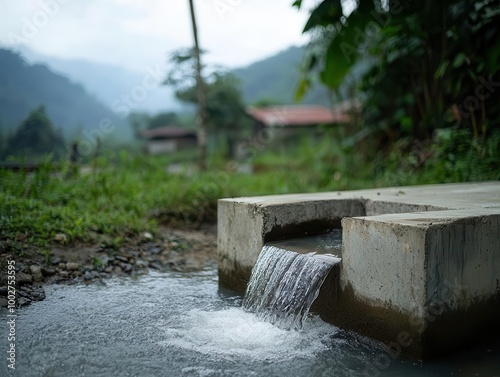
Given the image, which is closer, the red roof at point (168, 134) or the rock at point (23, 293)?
the rock at point (23, 293)

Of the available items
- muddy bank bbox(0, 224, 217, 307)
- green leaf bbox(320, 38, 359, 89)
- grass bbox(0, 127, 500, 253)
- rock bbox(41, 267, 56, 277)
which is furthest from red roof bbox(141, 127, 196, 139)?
rock bbox(41, 267, 56, 277)

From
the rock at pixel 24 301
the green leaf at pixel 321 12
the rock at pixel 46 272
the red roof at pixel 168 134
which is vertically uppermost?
the red roof at pixel 168 134

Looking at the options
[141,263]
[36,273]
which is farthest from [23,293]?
[141,263]

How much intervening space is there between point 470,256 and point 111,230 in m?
4.03

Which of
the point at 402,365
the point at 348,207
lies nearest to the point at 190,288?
the point at 348,207

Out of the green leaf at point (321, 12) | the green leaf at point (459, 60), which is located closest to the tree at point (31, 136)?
the green leaf at point (321, 12)

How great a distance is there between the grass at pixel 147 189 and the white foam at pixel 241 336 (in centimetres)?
215

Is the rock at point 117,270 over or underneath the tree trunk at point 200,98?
underneath

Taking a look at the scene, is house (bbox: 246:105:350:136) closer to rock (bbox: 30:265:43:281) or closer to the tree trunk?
the tree trunk

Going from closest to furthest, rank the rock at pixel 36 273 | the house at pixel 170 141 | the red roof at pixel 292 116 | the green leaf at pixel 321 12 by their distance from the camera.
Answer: the rock at pixel 36 273, the green leaf at pixel 321 12, the red roof at pixel 292 116, the house at pixel 170 141

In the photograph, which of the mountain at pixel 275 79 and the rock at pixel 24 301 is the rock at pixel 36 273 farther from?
the mountain at pixel 275 79

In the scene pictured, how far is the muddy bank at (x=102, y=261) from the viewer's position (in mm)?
4219

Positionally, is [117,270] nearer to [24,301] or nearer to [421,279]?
[24,301]

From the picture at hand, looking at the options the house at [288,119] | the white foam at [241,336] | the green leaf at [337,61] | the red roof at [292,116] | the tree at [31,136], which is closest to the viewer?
the white foam at [241,336]
